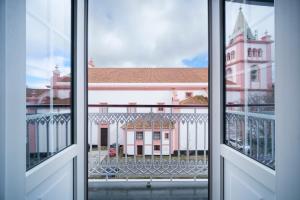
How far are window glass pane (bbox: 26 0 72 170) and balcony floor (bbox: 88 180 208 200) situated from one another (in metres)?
1.46

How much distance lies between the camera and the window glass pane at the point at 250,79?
1036mm

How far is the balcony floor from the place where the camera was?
2682 millimetres

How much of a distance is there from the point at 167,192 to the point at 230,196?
147 centimetres

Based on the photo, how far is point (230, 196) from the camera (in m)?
1.47

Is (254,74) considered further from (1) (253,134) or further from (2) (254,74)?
(1) (253,134)

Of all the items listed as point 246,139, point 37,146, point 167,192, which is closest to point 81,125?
point 37,146

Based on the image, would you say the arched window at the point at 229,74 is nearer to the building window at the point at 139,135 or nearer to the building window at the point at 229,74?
the building window at the point at 229,74

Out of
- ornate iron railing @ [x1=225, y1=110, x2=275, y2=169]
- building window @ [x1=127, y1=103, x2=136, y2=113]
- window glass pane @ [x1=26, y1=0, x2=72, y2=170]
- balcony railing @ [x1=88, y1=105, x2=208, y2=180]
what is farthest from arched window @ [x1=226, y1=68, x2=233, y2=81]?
building window @ [x1=127, y1=103, x2=136, y2=113]

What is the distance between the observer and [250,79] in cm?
126

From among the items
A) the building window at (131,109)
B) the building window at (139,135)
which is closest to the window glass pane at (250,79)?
the building window at (131,109)

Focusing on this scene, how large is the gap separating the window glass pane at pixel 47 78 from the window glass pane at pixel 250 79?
1.11 metres
